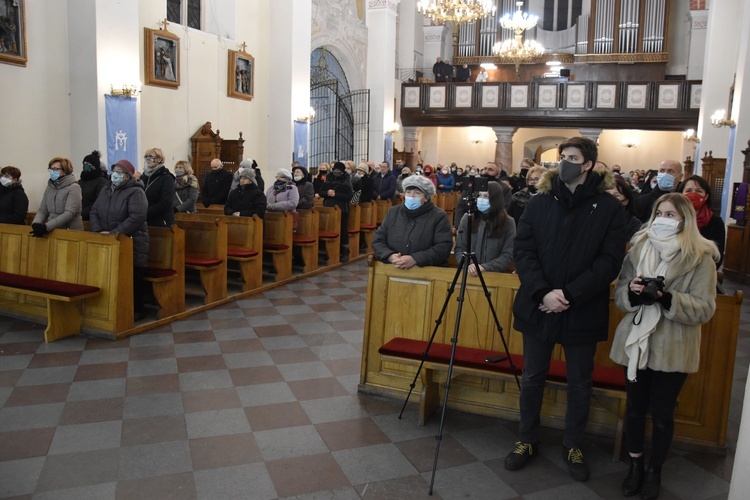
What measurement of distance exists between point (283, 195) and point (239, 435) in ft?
16.8

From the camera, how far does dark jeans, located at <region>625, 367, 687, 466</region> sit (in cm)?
317

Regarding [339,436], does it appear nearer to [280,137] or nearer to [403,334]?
→ [403,334]

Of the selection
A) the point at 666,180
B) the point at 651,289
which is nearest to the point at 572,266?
the point at 651,289

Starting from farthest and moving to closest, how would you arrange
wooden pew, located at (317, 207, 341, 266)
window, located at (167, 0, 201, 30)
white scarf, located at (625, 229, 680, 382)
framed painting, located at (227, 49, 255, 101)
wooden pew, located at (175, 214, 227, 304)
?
framed painting, located at (227, 49, 255, 101) → window, located at (167, 0, 201, 30) → wooden pew, located at (317, 207, 341, 266) → wooden pew, located at (175, 214, 227, 304) → white scarf, located at (625, 229, 680, 382)

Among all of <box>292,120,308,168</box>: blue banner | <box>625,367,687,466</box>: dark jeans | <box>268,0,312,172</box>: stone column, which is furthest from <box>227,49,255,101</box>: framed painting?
<box>625,367,687,466</box>: dark jeans

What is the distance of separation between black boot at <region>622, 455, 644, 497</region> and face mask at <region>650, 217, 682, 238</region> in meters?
1.16

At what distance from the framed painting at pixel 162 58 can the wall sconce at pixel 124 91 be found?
1157mm

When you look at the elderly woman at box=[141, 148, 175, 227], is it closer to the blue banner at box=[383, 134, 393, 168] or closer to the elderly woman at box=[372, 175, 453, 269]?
the elderly woman at box=[372, 175, 453, 269]

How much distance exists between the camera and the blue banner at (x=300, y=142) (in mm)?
14273

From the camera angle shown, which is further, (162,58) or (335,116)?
(335,116)

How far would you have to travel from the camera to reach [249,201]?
795 centimetres

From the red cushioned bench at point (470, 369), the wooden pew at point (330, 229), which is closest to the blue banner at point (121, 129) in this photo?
the wooden pew at point (330, 229)

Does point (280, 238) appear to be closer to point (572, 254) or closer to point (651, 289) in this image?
point (572, 254)

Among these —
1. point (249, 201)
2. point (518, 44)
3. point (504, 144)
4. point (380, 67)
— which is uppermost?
point (518, 44)
